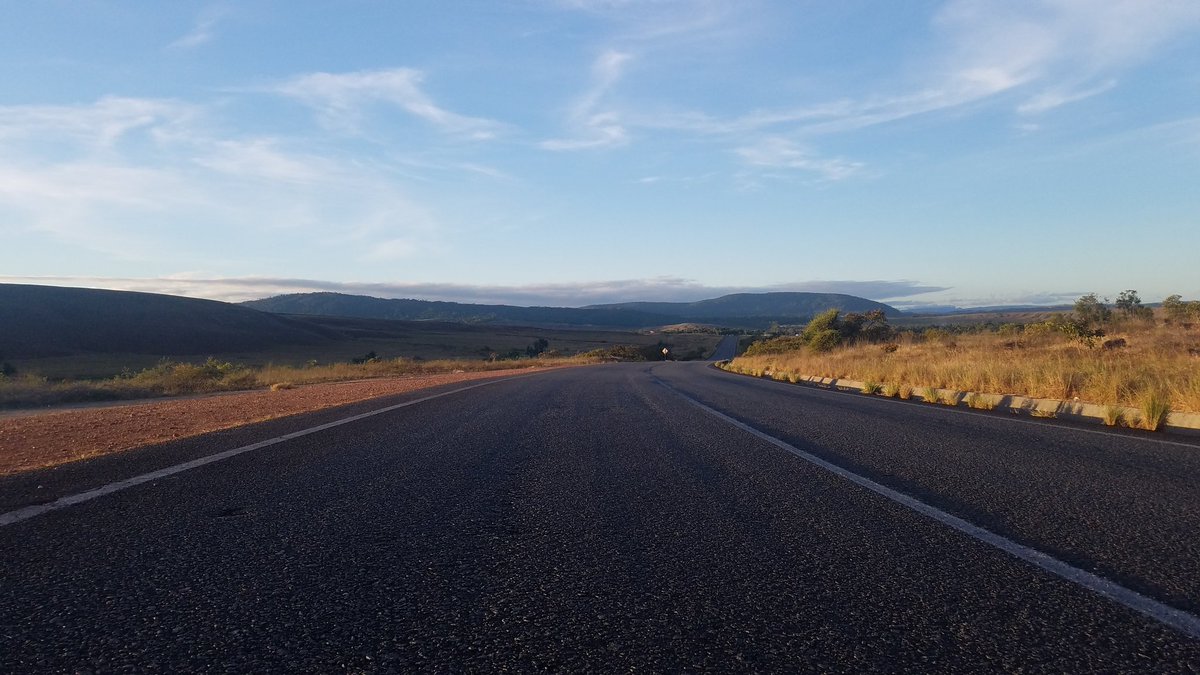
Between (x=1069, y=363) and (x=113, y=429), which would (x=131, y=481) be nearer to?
(x=113, y=429)

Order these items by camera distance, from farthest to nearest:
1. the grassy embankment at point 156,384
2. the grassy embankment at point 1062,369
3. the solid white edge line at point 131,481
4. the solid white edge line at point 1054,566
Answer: the grassy embankment at point 156,384 → the grassy embankment at point 1062,369 → the solid white edge line at point 131,481 → the solid white edge line at point 1054,566

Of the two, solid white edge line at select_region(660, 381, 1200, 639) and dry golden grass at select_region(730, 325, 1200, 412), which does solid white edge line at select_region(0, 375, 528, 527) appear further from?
dry golden grass at select_region(730, 325, 1200, 412)

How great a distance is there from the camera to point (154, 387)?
28.9m

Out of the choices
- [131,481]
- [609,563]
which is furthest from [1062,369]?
[131,481]

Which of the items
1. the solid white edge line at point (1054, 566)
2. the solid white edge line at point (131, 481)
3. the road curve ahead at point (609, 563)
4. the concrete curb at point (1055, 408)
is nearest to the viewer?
the road curve ahead at point (609, 563)

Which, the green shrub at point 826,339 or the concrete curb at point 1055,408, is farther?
the green shrub at point 826,339

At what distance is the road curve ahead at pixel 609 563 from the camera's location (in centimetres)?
293

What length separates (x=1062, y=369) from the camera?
1375 centimetres

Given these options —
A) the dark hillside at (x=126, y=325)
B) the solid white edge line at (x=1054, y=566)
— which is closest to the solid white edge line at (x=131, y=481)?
the solid white edge line at (x=1054, y=566)

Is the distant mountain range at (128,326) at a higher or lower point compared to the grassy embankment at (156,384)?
higher

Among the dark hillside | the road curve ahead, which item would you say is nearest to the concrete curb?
the road curve ahead

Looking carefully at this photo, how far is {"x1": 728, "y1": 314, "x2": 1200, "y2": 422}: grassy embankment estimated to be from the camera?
442 inches

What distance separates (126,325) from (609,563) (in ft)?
324

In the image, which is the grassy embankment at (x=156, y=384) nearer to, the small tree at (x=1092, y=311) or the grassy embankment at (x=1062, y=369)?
the grassy embankment at (x=1062, y=369)
